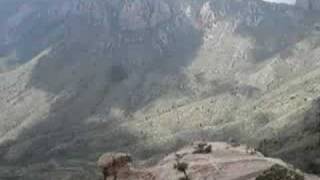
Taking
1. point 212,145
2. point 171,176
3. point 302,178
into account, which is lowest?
point 302,178

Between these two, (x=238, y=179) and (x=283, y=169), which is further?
(x=238, y=179)

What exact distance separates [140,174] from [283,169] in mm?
18140

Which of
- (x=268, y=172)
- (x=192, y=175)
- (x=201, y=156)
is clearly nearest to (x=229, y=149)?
(x=201, y=156)

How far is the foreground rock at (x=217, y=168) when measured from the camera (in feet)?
220

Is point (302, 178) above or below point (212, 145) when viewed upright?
below

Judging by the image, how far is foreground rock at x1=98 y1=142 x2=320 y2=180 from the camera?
67.1 meters

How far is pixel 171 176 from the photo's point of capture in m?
75.1

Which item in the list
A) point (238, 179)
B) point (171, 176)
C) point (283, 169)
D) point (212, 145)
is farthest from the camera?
point (212, 145)

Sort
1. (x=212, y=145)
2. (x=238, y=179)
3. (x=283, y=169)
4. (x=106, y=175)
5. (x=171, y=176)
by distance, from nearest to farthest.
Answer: (x=283, y=169)
(x=238, y=179)
(x=171, y=176)
(x=106, y=175)
(x=212, y=145)

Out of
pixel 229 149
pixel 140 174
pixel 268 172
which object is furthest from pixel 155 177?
pixel 268 172

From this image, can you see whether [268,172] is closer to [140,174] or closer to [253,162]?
[253,162]

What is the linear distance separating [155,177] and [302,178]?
16.6 m

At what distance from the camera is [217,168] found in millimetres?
73688

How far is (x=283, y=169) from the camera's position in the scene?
6525cm
